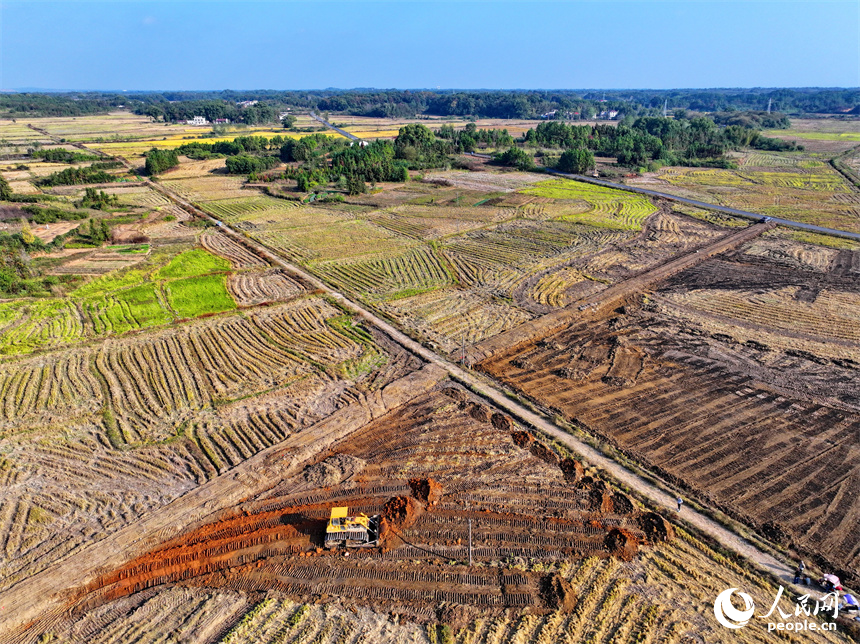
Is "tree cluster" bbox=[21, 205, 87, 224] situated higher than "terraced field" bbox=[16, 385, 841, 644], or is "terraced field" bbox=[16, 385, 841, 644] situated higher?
"tree cluster" bbox=[21, 205, 87, 224]

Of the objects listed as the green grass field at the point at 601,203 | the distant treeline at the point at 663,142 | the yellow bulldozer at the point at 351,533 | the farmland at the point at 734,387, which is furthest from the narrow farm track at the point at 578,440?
the distant treeline at the point at 663,142

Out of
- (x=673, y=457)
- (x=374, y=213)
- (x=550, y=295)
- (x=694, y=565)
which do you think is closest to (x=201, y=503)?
(x=694, y=565)

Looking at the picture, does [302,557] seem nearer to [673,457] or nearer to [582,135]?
[673,457]

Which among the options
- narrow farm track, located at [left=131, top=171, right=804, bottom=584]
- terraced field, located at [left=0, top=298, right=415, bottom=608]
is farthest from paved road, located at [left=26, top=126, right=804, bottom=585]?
terraced field, located at [left=0, top=298, right=415, bottom=608]

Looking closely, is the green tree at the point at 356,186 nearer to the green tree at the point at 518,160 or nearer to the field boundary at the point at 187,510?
the green tree at the point at 518,160

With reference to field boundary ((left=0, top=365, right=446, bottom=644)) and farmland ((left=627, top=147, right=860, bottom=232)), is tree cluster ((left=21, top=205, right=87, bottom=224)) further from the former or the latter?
farmland ((left=627, top=147, right=860, bottom=232))
